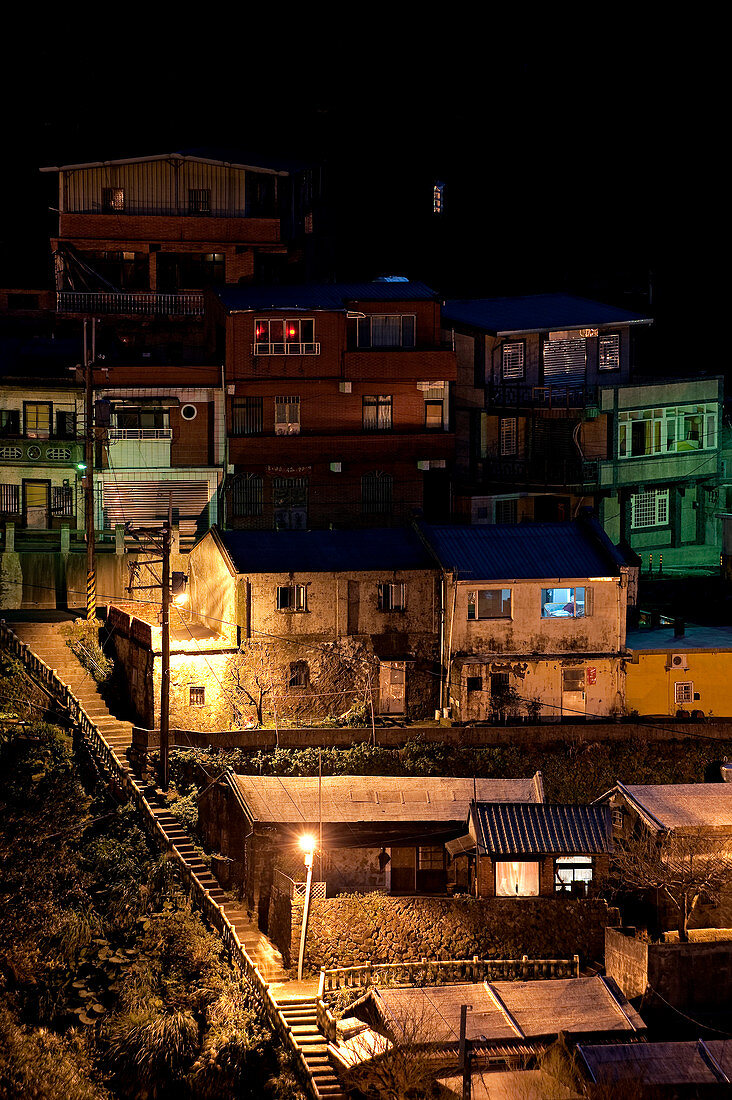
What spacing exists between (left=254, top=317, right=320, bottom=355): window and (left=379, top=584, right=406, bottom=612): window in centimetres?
1001

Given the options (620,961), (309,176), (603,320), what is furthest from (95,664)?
(309,176)

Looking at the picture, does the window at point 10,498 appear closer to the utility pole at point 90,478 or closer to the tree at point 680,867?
the utility pole at point 90,478

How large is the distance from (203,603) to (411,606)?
5.76m

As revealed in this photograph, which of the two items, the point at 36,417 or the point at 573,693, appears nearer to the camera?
the point at 573,693

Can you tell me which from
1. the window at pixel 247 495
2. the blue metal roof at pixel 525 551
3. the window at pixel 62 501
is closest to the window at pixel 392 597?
the blue metal roof at pixel 525 551

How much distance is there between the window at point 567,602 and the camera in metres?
40.6

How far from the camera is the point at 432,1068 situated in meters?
31.6

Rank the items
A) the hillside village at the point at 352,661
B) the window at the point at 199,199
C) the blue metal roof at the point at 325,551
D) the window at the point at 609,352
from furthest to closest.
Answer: the window at the point at 199,199 → the window at the point at 609,352 → the blue metal roof at the point at 325,551 → the hillside village at the point at 352,661

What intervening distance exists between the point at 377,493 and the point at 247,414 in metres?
4.45

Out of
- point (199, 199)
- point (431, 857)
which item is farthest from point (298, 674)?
point (199, 199)

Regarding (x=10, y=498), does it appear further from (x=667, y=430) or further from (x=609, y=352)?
(x=667, y=430)

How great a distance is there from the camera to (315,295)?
48844 mm

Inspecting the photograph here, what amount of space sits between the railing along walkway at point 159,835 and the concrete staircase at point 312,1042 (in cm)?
9

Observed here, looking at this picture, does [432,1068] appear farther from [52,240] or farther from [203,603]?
[52,240]
